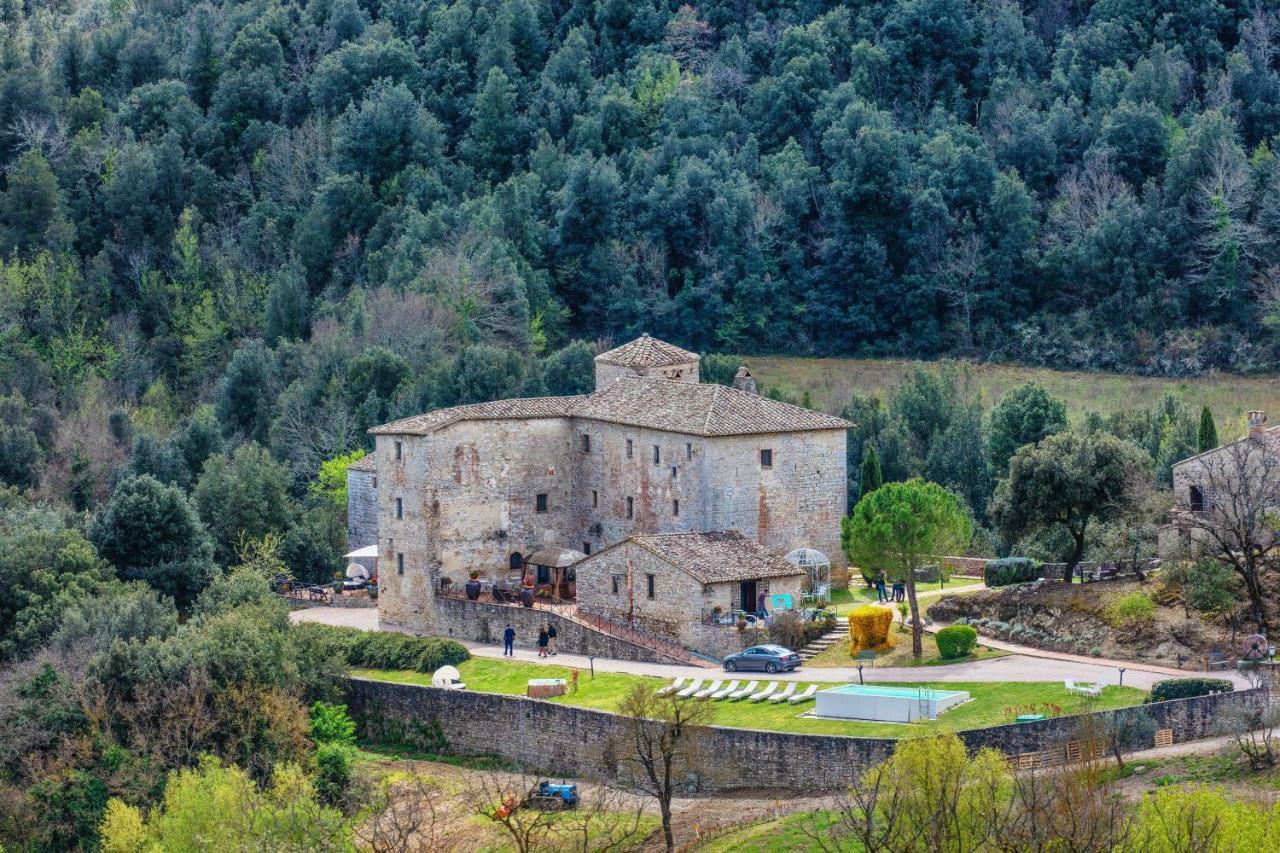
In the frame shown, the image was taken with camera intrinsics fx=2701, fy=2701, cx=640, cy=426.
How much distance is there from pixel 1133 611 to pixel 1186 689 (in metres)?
6.36

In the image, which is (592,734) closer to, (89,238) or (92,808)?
(92,808)

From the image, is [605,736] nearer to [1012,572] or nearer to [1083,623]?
[1083,623]

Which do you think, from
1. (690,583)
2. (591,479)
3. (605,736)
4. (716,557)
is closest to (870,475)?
(591,479)

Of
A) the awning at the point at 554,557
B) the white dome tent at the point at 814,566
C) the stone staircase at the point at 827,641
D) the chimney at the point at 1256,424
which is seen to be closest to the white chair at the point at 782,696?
the stone staircase at the point at 827,641

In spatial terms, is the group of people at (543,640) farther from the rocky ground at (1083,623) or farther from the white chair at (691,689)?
the rocky ground at (1083,623)

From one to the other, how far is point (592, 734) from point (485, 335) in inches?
1751

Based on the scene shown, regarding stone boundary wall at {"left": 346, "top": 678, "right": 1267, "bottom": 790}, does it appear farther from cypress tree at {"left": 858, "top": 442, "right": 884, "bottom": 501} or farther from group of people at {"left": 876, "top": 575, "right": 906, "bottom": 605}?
cypress tree at {"left": 858, "top": 442, "right": 884, "bottom": 501}

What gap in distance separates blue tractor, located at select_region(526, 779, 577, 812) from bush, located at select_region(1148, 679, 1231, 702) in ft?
44.8

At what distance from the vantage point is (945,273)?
108 meters

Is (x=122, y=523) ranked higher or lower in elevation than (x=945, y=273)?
lower

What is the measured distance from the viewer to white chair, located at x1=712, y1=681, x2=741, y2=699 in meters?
65.7

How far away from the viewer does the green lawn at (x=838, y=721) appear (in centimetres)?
6069

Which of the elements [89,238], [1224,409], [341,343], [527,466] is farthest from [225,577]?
[89,238]

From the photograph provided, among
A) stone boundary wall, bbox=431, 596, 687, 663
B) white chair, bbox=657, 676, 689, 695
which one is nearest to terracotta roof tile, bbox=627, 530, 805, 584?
stone boundary wall, bbox=431, 596, 687, 663
